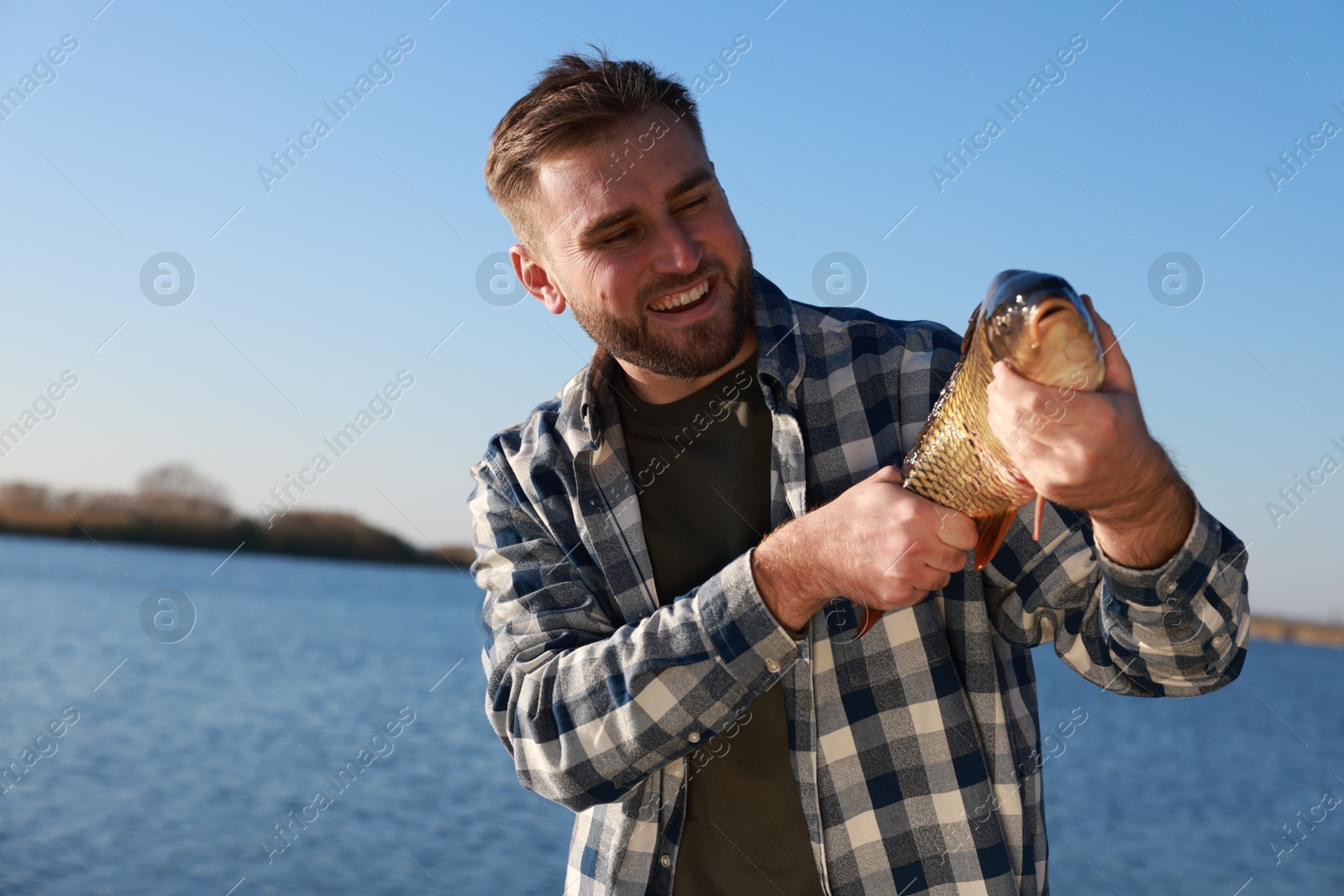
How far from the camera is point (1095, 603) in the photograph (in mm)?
1957

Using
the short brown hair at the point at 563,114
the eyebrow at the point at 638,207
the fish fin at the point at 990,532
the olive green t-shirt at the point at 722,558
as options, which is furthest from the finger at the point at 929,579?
the short brown hair at the point at 563,114

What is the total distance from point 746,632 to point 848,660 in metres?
0.33

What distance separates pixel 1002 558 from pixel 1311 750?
99.2ft

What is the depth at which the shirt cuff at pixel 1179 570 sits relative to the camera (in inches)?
64.9

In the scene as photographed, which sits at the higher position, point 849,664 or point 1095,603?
point 849,664

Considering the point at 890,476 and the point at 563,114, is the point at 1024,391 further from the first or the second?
the point at 563,114

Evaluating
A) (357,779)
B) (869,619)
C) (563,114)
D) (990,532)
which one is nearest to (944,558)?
(990,532)

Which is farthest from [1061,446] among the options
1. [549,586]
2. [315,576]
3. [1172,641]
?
[315,576]

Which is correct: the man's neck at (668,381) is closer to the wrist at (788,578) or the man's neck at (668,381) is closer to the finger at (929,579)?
the wrist at (788,578)

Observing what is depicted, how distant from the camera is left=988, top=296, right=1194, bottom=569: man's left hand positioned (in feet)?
4.53

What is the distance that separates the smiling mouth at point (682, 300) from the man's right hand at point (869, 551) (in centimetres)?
82

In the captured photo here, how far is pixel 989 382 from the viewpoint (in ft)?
4.89

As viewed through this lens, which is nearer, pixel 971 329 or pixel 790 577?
pixel 971 329

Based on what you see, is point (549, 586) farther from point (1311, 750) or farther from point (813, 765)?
point (1311, 750)
